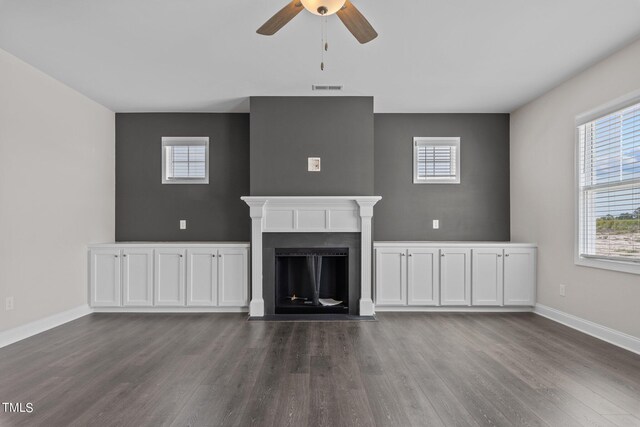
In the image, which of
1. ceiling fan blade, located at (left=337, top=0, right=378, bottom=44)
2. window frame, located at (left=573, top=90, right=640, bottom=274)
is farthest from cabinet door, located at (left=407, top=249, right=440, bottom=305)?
ceiling fan blade, located at (left=337, top=0, right=378, bottom=44)

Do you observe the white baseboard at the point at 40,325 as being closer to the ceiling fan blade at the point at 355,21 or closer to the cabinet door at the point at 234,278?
the cabinet door at the point at 234,278

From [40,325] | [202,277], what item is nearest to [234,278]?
[202,277]

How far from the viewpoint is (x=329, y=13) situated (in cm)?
229

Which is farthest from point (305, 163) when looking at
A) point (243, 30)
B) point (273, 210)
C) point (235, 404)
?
point (235, 404)

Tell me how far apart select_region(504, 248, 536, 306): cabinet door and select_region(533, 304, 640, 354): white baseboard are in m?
0.19

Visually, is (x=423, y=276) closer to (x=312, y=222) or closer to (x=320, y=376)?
Answer: (x=312, y=222)

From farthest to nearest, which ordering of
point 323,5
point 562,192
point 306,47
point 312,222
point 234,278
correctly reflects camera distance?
point 234,278 < point 312,222 < point 562,192 < point 306,47 < point 323,5

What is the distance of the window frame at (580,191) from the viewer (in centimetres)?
324

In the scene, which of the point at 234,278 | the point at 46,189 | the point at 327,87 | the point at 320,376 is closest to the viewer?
the point at 320,376

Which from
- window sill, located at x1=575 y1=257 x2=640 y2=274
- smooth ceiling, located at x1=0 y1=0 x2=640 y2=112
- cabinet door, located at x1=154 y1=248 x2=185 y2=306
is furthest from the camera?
cabinet door, located at x1=154 y1=248 x2=185 y2=306

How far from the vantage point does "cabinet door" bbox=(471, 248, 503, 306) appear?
183 inches

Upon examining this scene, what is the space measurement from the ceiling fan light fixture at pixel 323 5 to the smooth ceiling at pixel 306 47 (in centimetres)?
52

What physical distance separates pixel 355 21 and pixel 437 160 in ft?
10.8

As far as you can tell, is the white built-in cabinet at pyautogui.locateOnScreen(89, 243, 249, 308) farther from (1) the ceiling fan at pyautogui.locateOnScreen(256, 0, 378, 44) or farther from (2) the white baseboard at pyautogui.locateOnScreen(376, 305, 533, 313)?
(1) the ceiling fan at pyautogui.locateOnScreen(256, 0, 378, 44)
